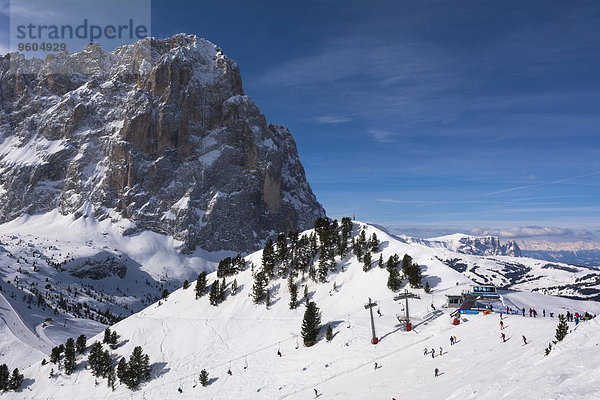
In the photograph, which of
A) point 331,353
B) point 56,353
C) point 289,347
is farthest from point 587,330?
point 56,353

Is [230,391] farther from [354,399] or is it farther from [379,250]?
[379,250]

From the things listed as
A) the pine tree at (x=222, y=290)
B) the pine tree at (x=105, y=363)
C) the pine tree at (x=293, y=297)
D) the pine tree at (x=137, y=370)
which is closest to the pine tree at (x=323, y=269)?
the pine tree at (x=293, y=297)

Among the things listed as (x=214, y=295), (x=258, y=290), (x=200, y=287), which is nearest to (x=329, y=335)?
(x=258, y=290)

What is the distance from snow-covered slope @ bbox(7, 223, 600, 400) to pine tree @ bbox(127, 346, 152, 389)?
5.86 ft

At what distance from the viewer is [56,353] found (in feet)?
297

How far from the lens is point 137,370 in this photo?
7044 cm

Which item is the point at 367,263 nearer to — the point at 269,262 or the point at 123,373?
the point at 269,262

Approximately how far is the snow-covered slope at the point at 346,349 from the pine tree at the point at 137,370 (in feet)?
5.86

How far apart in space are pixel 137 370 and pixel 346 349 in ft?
130

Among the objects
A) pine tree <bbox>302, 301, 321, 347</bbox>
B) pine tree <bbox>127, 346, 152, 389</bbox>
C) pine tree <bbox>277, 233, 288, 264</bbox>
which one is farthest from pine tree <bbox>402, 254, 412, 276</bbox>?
pine tree <bbox>127, 346, 152, 389</bbox>

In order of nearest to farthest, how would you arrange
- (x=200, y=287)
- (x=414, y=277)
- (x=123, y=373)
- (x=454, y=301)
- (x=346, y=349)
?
(x=346, y=349), (x=454, y=301), (x=123, y=373), (x=414, y=277), (x=200, y=287)

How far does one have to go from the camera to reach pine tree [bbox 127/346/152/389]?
69312 mm

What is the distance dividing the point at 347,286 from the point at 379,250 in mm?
15132

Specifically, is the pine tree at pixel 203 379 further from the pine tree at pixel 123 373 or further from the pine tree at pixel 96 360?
the pine tree at pixel 96 360
